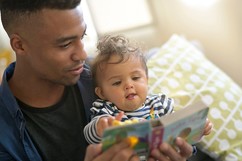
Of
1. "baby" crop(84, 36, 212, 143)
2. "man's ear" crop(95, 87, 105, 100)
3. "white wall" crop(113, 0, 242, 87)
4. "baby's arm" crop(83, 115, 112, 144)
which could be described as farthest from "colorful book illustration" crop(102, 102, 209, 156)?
"white wall" crop(113, 0, 242, 87)

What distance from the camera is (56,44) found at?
1.24 metres

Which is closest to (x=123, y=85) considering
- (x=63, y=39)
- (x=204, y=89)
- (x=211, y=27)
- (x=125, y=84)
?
(x=125, y=84)

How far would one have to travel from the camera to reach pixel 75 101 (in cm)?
140

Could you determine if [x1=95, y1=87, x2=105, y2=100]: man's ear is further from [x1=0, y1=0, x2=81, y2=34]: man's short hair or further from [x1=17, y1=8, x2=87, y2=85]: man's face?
[x1=0, y1=0, x2=81, y2=34]: man's short hair

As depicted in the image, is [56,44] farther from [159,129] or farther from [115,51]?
[159,129]

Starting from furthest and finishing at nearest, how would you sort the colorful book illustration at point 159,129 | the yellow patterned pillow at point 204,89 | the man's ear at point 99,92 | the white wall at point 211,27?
1. the white wall at point 211,27
2. the yellow patterned pillow at point 204,89
3. the man's ear at point 99,92
4. the colorful book illustration at point 159,129

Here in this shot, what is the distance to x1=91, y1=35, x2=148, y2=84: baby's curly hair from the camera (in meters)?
1.28

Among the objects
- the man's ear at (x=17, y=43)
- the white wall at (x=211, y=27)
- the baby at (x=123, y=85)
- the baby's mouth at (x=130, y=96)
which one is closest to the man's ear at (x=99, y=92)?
the baby at (x=123, y=85)

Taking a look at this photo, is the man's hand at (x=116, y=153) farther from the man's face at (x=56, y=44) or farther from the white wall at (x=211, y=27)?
the white wall at (x=211, y=27)

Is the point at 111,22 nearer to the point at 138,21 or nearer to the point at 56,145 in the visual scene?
the point at 138,21

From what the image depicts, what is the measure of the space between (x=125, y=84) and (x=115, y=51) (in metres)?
0.13

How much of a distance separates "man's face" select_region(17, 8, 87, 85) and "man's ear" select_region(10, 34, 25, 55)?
0.02m

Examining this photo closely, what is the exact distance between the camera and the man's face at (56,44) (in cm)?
121

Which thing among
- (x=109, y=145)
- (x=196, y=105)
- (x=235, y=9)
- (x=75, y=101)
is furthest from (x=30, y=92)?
(x=235, y=9)
